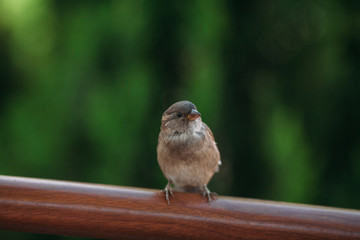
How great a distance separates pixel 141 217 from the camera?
91 centimetres

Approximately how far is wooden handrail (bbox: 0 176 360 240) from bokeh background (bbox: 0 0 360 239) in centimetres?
94

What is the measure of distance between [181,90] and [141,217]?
3.73 ft

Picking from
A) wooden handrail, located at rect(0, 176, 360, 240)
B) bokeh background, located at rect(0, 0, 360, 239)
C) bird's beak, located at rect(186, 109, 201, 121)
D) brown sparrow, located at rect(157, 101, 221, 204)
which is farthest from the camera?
bokeh background, located at rect(0, 0, 360, 239)

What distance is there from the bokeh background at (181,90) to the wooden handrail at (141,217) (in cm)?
94

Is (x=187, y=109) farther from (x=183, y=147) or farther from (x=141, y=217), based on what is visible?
(x=141, y=217)

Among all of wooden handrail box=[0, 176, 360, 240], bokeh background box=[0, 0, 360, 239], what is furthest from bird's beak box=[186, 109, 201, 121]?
bokeh background box=[0, 0, 360, 239]

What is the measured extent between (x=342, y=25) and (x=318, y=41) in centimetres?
14

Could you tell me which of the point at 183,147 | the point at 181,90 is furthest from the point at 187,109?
the point at 181,90

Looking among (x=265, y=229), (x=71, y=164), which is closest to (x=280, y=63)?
(x=71, y=164)

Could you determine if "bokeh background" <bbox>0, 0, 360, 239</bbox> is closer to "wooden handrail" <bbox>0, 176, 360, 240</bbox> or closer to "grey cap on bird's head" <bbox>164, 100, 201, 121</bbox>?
"grey cap on bird's head" <bbox>164, 100, 201, 121</bbox>

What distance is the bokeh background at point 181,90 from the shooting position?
6.12 feet

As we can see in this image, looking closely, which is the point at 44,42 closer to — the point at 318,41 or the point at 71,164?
the point at 71,164

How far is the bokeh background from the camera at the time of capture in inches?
73.5

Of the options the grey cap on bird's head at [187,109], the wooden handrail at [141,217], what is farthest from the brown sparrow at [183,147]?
the wooden handrail at [141,217]
